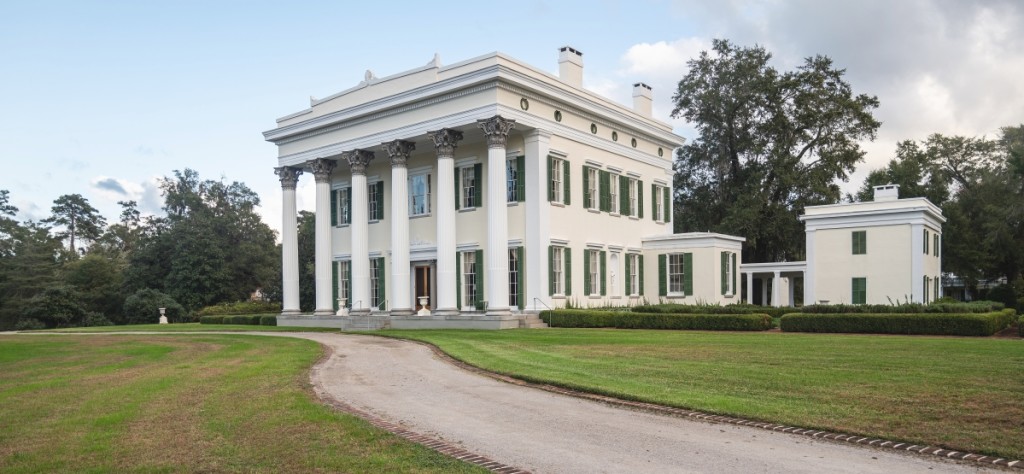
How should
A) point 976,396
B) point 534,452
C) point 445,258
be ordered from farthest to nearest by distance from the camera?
point 445,258, point 976,396, point 534,452

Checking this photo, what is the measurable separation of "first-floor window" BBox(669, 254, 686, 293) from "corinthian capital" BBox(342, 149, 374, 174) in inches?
595

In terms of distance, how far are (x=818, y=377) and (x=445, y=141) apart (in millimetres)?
20618

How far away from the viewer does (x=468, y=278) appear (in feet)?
107

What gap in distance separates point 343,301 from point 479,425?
2734 centimetres

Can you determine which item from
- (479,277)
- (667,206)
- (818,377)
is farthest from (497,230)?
(818,377)

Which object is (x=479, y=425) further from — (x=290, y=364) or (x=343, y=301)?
(x=343, y=301)

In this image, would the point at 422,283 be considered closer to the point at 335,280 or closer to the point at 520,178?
the point at 335,280

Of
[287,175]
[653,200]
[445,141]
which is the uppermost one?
[445,141]

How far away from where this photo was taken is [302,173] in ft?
128

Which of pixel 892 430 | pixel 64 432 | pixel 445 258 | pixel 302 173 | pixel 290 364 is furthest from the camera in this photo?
pixel 302 173

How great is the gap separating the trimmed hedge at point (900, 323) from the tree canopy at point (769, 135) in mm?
20182

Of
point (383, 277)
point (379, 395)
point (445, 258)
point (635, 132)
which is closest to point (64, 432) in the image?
point (379, 395)

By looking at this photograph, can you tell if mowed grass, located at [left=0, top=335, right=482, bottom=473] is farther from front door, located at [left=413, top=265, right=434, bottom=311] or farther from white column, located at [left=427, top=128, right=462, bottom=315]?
front door, located at [left=413, top=265, right=434, bottom=311]

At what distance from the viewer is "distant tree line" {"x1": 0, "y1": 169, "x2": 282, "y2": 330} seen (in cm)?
5434
